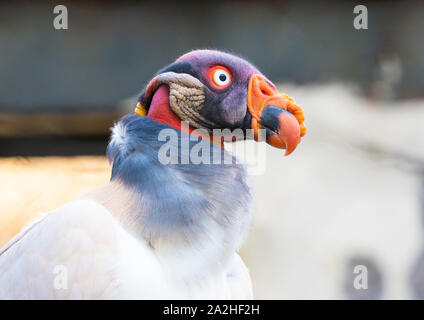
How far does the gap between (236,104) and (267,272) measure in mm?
3227

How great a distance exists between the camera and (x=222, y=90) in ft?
6.40

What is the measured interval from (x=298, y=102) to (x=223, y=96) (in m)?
2.85

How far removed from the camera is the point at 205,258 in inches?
75.1

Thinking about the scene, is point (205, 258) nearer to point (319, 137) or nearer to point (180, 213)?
point (180, 213)

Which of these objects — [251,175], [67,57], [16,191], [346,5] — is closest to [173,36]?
[67,57]

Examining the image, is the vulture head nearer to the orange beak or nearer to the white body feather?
the orange beak

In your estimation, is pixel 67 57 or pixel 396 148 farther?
pixel 396 148

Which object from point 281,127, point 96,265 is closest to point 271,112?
point 281,127

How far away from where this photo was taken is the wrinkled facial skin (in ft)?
6.40
